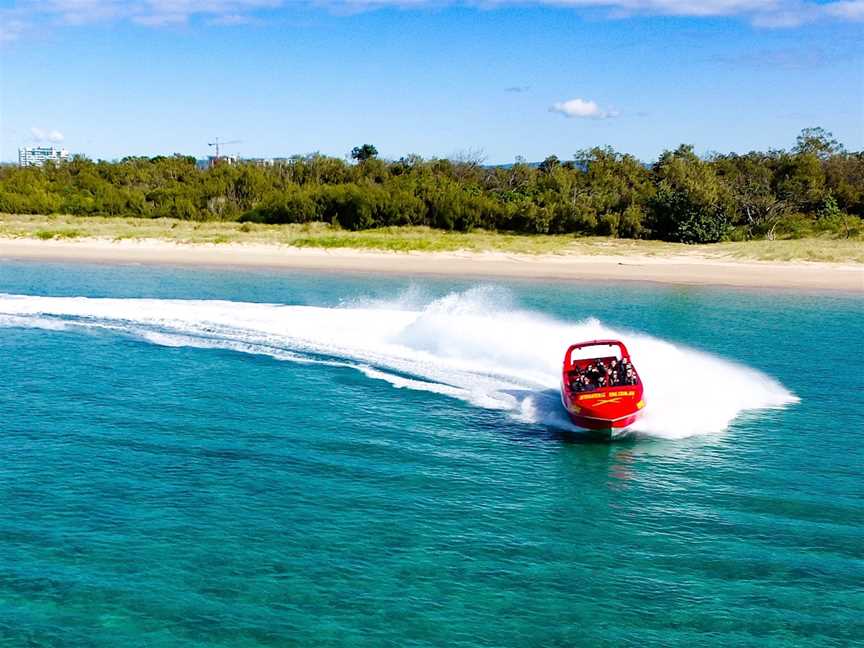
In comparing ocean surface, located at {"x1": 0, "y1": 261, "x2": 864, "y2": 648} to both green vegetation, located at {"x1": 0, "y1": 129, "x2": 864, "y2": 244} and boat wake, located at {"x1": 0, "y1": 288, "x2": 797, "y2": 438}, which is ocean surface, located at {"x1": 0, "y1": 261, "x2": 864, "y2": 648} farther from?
green vegetation, located at {"x1": 0, "y1": 129, "x2": 864, "y2": 244}

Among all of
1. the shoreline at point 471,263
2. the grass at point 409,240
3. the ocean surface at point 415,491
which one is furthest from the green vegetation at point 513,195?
the ocean surface at point 415,491

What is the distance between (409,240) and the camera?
62.6 metres

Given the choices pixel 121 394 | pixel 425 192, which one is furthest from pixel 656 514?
pixel 425 192

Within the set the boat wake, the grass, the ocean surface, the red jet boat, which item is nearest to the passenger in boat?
the red jet boat

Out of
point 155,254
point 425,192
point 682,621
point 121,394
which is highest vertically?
point 425,192

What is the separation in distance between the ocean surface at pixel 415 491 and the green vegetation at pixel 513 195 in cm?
3268

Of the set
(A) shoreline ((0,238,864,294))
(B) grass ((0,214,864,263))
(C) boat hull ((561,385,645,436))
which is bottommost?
(C) boat hull ((561,385,645,436))

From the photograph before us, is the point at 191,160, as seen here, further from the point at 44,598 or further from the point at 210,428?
the point at 44,598

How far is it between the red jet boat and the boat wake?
116 centimetres

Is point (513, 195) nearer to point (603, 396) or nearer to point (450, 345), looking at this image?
point (450, 345)

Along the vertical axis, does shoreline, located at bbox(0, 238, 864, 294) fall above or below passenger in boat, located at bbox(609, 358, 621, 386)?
above

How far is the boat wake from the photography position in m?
24.5

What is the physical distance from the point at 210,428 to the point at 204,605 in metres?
8.80

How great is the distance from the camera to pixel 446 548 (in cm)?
1520
